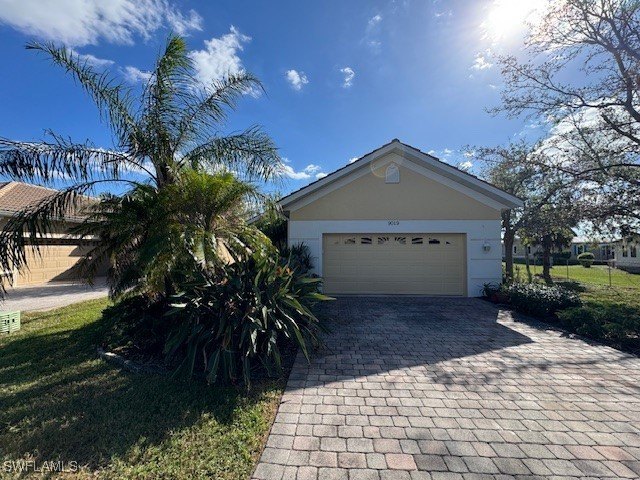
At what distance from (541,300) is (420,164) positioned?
5.81 meters

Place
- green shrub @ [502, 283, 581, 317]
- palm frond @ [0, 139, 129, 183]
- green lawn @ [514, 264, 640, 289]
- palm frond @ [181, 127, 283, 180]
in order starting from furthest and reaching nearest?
green lawn @ [514, 264, 640, 289] < green shrub @ [502, 283, 581, 317] < palm frond @ [181, 127, 283, 180] < palm frond @ [0, 139, 129, 183]

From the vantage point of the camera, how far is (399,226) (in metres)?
11.0

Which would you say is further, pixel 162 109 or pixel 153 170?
pixel 153 170

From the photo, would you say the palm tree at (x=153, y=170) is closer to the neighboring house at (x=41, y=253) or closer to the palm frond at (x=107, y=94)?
the palm frond at (x=107, y=94)

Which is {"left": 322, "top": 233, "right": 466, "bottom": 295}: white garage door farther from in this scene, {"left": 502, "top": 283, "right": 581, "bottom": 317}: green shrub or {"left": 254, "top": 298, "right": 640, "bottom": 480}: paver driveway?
{"left": 254, "top": 298, "right": 640, "bottom": 480}: paver driveway

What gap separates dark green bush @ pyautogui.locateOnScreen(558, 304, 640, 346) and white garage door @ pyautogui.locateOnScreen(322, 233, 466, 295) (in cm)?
392

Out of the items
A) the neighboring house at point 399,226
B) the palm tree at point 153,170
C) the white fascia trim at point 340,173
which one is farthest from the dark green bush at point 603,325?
the palm tree at point 153,170

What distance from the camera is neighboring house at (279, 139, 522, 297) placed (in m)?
10.9

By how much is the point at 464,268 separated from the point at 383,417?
884 centimetres

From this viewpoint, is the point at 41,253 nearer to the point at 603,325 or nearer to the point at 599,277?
the point at 603,325

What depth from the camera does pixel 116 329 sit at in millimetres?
6355

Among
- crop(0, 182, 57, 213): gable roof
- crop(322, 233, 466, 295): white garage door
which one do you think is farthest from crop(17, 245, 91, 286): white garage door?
crop(322, 233, 466, 295): white garage door

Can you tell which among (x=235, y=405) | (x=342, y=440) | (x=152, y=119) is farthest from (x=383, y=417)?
(x=152, y=119)

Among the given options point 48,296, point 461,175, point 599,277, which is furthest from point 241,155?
point 599,277
